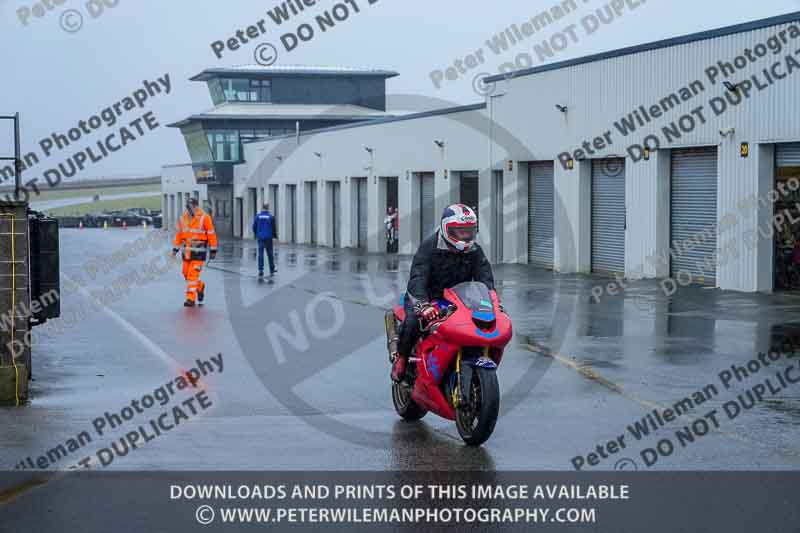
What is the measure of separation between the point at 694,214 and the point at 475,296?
1820cm

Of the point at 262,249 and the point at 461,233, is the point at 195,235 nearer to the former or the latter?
the point at 262,249

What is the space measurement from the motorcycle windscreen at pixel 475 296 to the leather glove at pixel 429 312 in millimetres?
218

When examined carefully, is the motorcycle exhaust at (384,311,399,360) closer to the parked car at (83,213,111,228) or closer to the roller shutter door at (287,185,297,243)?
the roller shutter door at (287,185,297,243)

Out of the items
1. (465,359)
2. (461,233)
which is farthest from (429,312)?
(461,233)

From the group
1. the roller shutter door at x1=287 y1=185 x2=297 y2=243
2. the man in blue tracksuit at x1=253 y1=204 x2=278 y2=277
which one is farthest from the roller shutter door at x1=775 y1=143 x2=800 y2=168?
the roller shutter door at x1=287 y1=185 x2=297 y2=243

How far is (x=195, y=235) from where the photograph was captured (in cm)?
2270

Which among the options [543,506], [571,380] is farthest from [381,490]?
[571,380]

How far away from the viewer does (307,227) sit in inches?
2368

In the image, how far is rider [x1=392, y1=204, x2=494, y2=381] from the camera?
9.96 meters

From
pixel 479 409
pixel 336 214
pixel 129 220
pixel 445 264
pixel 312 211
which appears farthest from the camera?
pixel 129 220

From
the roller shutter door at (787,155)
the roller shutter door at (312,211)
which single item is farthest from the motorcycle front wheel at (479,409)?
the roller shutter door at (312,211)

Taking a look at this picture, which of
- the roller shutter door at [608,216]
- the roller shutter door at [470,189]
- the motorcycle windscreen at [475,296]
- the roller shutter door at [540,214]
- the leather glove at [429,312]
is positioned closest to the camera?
the motorcycle windscreen at [475,296]

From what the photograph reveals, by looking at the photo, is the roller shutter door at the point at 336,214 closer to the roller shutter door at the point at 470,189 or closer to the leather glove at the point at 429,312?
the roller shutter door at the point at 470,189

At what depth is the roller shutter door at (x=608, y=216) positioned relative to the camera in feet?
99.1
